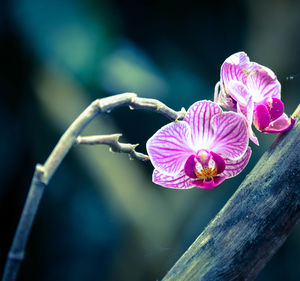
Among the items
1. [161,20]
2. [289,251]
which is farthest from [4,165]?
[289,251]

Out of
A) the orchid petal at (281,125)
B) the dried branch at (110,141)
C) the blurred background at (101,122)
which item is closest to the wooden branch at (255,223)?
the orchid petal at (281,125)

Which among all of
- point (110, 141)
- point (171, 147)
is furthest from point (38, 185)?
point (171, 147)

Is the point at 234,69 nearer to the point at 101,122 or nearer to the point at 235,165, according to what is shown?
the point at 235,165

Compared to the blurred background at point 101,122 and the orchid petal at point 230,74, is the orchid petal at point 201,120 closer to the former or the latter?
the orchid petal at point 230,74

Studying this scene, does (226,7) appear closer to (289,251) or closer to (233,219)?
(289,251)

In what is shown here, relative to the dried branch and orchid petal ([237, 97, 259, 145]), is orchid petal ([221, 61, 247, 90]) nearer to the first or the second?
orchid petal ([237, 97, 259, 145])

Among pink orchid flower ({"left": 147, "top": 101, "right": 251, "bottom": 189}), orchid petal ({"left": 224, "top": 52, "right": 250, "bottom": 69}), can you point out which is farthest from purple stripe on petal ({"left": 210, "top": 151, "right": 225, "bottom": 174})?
orchid petal ({"left": 224, "top": 52, "right": 250, "bottom": 69})
